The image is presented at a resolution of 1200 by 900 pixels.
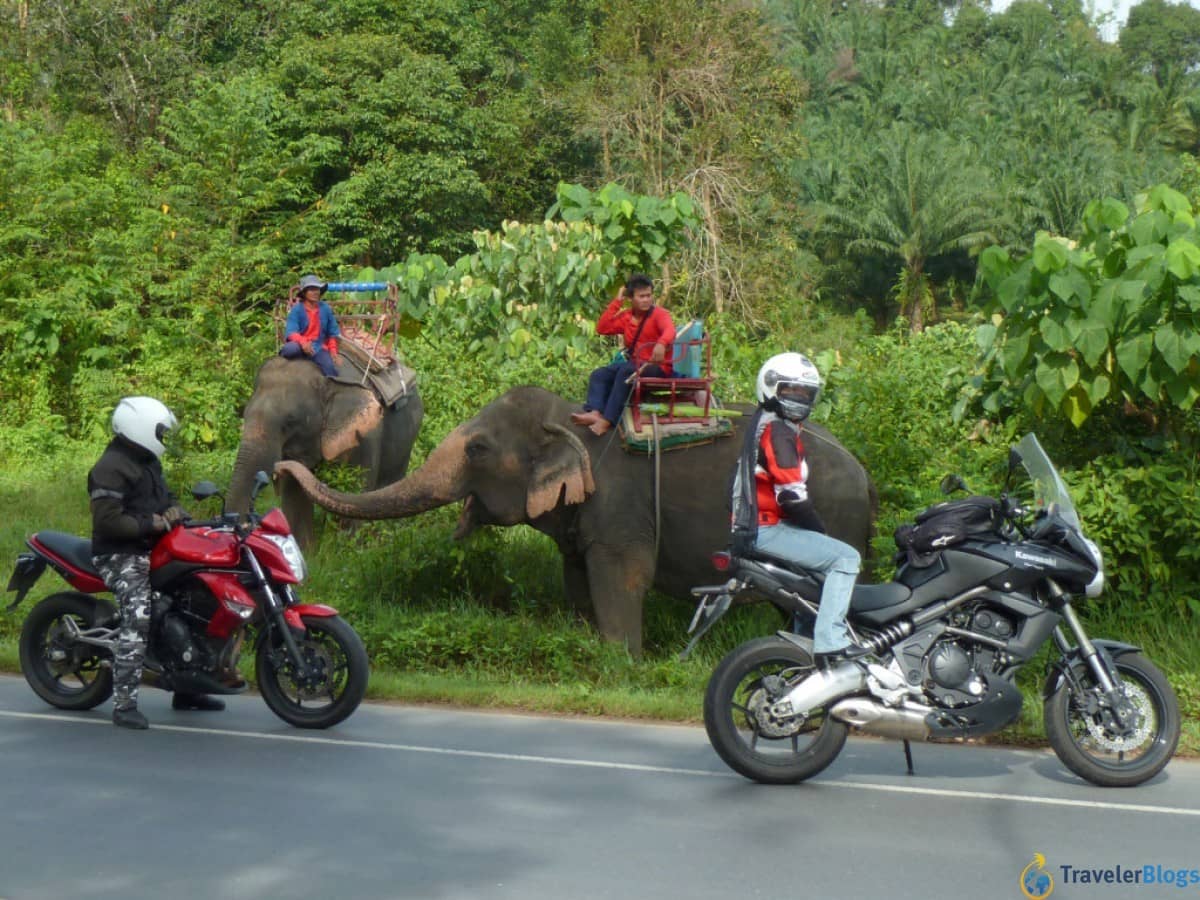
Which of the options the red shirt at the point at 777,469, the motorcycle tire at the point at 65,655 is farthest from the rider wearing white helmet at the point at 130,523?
the red shirt at the point at 777,469

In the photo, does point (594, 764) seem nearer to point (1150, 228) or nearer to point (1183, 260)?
point (1183, 260)

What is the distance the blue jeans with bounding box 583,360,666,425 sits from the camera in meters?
10.8

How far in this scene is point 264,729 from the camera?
840 cm

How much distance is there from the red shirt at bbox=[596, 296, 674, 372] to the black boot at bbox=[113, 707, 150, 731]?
13.2ft

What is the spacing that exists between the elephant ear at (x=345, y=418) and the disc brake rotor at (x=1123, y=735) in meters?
9.03

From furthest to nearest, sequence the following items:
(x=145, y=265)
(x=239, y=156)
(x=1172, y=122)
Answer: (x=1172, y=122)
(x=239, y=156)
(x=145, y=265)

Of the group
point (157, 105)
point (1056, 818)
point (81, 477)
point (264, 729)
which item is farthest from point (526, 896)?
point (157, 105)

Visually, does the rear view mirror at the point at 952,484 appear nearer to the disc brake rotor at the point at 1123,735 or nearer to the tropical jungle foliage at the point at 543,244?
the disc brake rotor at the point at 1123,735

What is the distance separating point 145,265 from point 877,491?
15.5 metres

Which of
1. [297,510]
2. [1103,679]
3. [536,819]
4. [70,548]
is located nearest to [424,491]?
[70,548]

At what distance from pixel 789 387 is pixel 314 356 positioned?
8357 mm

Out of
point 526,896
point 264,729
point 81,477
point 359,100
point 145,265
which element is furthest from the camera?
point 359,100

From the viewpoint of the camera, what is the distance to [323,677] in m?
8.29

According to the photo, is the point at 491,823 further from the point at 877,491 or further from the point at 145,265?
the point at 145,265
